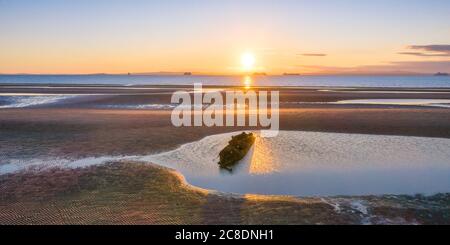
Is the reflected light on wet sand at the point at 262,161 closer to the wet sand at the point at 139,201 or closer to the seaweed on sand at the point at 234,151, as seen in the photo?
the seaweed on sand at the point at 234,151

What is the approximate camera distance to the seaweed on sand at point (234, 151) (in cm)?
1617

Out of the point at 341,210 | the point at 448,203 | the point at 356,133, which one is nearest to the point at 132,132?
the point at 356,133

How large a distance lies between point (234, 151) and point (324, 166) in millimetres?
4017

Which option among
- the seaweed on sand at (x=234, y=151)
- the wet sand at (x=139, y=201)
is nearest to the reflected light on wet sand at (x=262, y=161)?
the seaweed on sand at (x=234, y=151)

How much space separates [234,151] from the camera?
55.6 feet

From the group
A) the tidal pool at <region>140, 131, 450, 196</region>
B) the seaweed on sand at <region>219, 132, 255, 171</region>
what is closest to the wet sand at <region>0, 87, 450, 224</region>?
the tidal pool at <region>140, 131, 450, 196</region>

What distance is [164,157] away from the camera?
1822 centimetres

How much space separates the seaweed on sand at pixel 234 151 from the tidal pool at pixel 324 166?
0.33 m


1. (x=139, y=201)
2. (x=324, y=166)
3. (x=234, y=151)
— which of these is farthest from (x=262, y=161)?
(x=139, y=201)

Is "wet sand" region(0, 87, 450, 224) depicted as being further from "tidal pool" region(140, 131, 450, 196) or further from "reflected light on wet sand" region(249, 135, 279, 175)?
"reflected light on wet sand" region(249, 135, 279, 175)

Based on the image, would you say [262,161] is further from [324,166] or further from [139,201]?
[139,201]

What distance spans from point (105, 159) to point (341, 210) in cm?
1128
